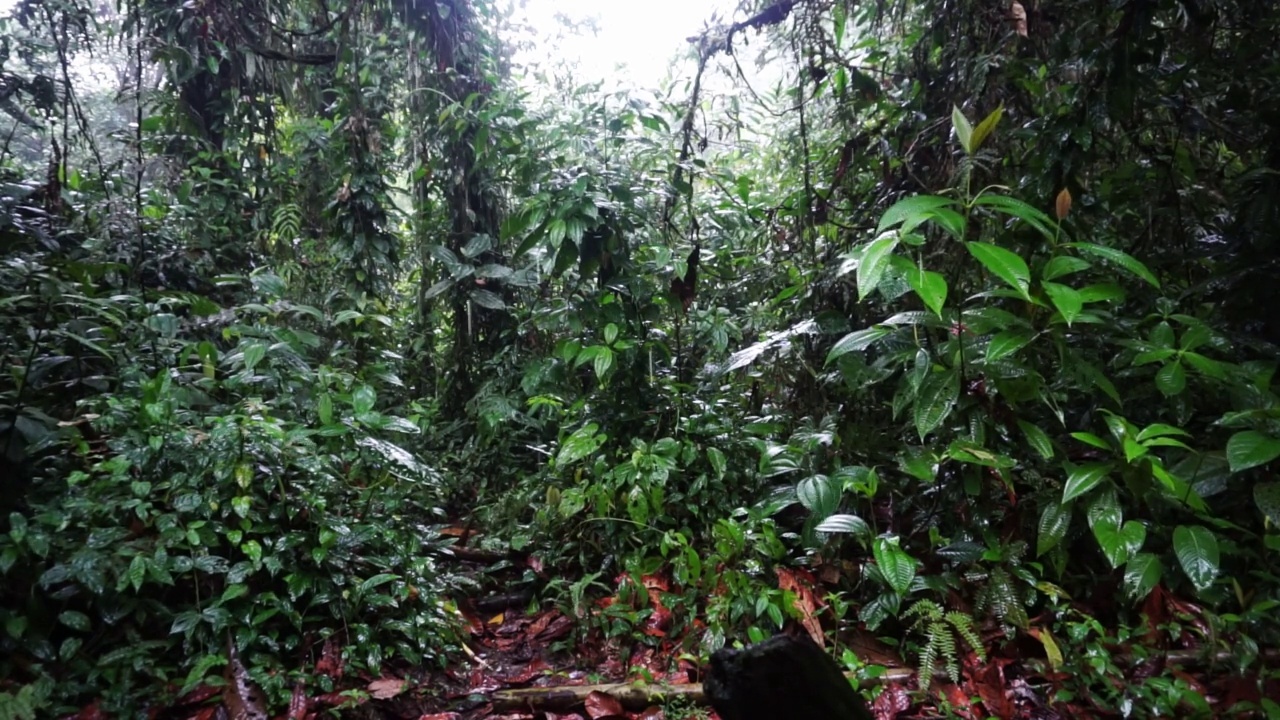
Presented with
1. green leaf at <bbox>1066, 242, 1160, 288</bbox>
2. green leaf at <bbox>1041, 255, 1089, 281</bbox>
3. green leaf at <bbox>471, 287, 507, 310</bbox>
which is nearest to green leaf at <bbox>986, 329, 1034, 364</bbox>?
green leaf at <bbox>1041, 255, 1089, 281</bbox>

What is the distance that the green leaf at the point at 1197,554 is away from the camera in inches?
79.9

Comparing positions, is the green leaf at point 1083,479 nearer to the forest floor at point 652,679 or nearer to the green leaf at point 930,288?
the forest floor at point 652,679

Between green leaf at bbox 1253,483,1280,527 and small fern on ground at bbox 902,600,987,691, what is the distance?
89cm

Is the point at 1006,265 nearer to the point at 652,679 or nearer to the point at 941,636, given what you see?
the point at 941,636

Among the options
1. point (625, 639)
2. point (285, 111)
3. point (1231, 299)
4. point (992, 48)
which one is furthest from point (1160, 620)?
point (285, 111)

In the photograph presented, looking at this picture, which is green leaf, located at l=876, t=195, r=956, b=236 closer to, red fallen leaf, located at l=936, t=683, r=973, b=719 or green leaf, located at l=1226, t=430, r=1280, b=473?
green leaf, located at l=1226, t=430, r=1280, b=473

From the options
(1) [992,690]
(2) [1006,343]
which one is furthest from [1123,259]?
(1) [992,690]

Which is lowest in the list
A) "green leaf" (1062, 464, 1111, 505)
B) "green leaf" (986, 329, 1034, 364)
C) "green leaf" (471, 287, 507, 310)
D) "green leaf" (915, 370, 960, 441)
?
"green leaf" (1062, 464, 1111, 505)

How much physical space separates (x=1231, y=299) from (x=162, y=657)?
4028 mm

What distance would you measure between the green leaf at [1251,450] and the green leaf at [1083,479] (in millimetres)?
295

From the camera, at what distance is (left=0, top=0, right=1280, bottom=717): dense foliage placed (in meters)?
2.31

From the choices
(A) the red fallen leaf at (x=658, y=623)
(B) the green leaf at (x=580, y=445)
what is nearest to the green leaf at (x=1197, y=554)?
(A) the red fallen leaf at (x=658, y=623)

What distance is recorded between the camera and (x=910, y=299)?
3.04m

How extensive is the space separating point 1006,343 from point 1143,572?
0.81 metres
